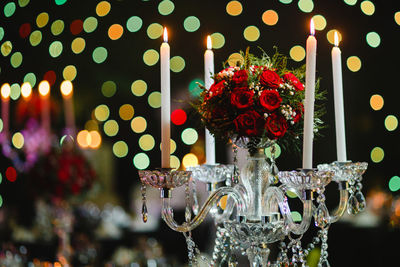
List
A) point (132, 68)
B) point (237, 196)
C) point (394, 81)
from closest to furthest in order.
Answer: point (237, 196) → point (394, 81) → point (132, 68)

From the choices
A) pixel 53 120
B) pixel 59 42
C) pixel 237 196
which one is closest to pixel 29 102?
pixel 53 120

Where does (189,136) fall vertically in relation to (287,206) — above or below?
above

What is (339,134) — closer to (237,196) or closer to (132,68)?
(237,196)

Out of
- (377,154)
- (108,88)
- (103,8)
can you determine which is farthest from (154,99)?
(377,154)

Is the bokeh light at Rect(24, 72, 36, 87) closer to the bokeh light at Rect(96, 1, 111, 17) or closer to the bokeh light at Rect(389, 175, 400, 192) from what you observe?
the bokeh light at Rect(96, 1, 111, 17)

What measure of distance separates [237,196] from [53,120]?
1.01 m

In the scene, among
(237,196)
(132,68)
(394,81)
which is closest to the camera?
(237,196)

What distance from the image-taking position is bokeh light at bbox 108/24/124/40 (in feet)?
5.10

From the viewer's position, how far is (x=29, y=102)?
1619mm

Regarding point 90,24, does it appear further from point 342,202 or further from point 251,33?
point 342,202

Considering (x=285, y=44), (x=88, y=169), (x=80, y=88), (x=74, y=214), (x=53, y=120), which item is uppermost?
(x=285, y=44)

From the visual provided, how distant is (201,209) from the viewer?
29.9 inches

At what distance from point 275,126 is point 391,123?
829mm

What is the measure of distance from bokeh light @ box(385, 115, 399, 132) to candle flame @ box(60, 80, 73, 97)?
107cm
